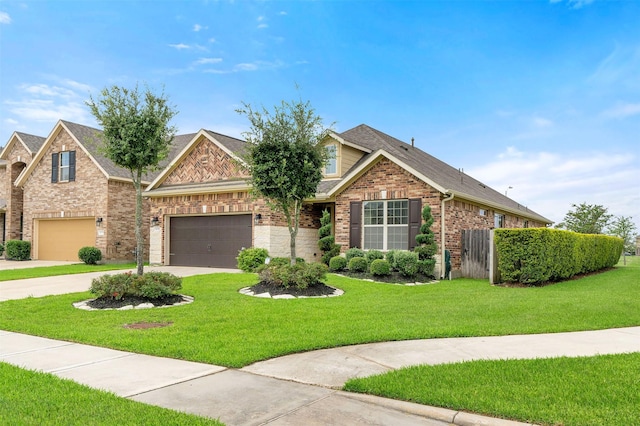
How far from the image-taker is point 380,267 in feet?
50.8

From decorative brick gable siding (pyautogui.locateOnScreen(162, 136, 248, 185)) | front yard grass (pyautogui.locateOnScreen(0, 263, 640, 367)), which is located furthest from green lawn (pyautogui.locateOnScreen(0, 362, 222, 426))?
decorative brick gable siding (pyautogui.locateOnScreen(162, 136, 248, 185))

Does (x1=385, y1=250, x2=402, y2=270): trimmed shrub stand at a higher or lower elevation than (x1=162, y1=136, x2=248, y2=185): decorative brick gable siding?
lower

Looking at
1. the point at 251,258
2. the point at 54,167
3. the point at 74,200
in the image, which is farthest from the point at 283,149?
the point at 54,167

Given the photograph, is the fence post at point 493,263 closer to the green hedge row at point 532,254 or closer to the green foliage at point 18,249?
the green hedge row at point 532,254

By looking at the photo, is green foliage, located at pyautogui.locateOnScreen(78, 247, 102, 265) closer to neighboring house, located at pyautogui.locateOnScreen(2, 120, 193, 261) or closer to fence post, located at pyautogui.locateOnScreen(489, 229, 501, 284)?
neighboring house, located at pyautogui.locateOnScreen(2, 120, 193, 261)

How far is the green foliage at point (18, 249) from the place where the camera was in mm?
25328

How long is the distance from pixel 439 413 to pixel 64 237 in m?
25.8

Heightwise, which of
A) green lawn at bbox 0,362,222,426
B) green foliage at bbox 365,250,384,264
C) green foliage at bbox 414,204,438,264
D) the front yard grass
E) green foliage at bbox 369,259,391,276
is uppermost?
green foliage at bbox 414,204,438,264

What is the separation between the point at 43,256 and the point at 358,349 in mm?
25222

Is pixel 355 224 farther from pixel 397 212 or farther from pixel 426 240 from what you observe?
pixel 426 240

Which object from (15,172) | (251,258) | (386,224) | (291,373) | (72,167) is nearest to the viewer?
(291,373)

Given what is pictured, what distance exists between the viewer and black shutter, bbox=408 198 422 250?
54.2 ft

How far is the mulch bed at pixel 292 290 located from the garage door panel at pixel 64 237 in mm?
15083

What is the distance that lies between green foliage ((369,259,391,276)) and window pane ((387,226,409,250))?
5.26 ft
